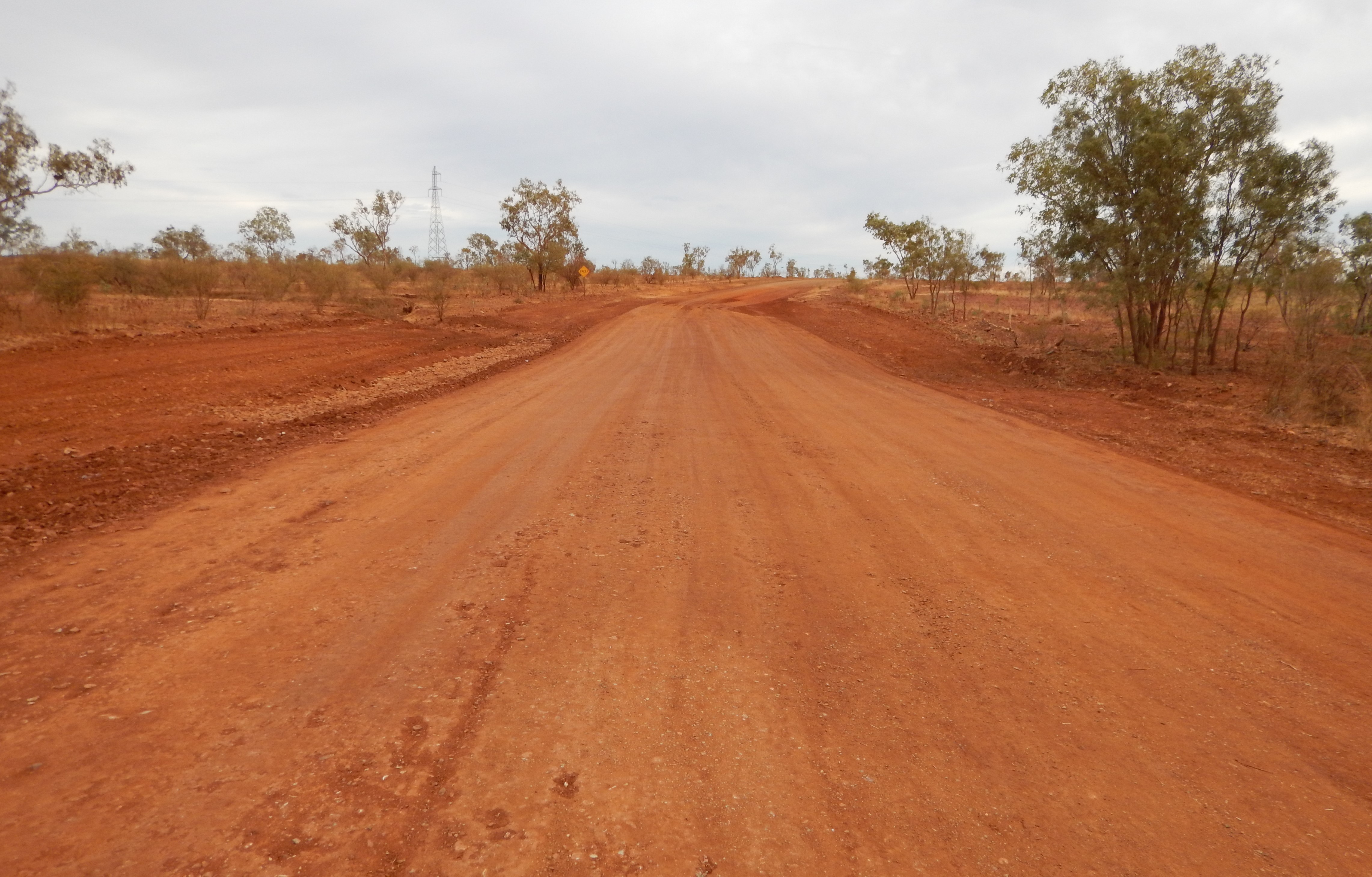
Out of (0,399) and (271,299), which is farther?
(271,299)

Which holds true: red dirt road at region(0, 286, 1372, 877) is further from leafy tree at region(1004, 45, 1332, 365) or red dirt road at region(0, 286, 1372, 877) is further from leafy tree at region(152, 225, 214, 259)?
leafy tree at region(152, 225, 214, 259)

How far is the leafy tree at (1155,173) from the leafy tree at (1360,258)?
617cm

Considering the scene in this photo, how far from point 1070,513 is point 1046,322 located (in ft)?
75.2

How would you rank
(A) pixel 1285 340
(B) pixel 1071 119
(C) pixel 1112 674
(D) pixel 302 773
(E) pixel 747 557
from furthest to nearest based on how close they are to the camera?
(A) pixel 1285 340, (B) pixel 1071 119, (E) pixel 747 557, (C) pixel 1112 674, (D) pixel 302 773

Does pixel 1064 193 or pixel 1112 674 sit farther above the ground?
pixel 1064 193

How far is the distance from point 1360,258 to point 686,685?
24.4 m

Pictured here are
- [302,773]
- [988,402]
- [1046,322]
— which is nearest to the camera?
[302,773]

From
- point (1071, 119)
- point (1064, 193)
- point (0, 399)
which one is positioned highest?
point (1071, 119)

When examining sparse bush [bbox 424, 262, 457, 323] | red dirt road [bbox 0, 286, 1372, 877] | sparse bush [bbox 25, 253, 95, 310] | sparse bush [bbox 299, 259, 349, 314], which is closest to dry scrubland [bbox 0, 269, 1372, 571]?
sparse bush [bbox 25, 253, 95, 310]

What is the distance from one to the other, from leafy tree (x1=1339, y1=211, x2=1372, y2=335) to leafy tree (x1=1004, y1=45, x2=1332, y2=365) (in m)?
6.17

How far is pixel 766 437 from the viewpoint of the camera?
884 centimetres

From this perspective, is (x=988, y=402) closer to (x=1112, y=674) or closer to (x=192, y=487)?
(x=1112, y=674)

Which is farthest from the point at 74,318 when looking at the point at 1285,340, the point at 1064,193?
the point at 1285,340

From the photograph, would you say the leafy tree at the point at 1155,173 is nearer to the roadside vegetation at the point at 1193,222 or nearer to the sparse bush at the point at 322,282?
the roadside vegetation at the point at 1193,222
